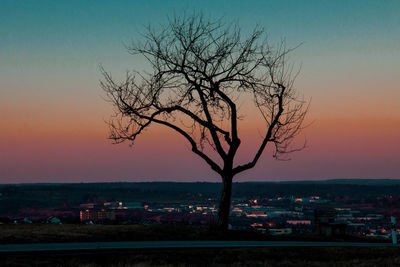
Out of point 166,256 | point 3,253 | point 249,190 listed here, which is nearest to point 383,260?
point 166,256

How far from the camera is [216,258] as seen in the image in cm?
1725

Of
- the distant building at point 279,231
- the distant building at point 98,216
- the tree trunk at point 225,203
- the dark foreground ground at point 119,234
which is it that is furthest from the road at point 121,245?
the distant building at point 98,216

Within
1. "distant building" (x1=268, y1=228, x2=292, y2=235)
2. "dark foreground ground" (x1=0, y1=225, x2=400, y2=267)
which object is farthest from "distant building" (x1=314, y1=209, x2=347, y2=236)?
"dark foreground ground" (x1=0, y1=225, x2=400, y2=267)

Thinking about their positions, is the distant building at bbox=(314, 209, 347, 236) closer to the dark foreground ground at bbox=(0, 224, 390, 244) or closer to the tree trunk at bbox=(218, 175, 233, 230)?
the dark foreground ground at bbox=(0, 224, 390, 244)

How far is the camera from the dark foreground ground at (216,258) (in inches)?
609

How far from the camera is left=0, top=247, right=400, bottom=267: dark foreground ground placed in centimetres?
1546

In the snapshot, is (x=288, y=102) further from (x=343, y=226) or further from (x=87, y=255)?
(x=87, y=255)

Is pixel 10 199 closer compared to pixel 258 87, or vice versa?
pixel 258 87

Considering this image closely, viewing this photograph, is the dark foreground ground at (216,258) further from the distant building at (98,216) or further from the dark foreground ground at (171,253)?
the distant building at (98,216)

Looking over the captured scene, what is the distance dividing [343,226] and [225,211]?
6.39 m

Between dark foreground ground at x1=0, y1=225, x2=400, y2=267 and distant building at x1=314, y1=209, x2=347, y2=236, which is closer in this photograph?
dark foreground ground at x1=0, y1=225, x2=400, y2=267

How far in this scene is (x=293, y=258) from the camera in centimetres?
1839

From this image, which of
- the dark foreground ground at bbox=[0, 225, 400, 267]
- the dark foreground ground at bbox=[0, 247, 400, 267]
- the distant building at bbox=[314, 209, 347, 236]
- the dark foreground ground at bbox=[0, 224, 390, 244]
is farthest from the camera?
the distant building at bbox=[314, 209, 347, 236]

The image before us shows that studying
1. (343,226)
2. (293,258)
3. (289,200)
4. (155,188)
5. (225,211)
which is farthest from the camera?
(155,188)
